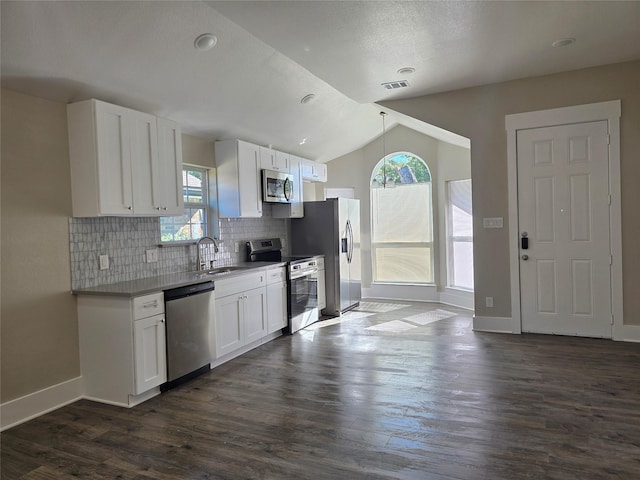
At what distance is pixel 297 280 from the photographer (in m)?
5.48

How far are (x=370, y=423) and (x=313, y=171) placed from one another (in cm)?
461

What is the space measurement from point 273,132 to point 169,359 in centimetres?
310

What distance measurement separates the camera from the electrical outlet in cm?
407

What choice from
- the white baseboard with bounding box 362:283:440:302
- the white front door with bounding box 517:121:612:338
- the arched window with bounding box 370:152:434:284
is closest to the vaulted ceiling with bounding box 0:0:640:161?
the white front door with bounding box 517:121:612:338

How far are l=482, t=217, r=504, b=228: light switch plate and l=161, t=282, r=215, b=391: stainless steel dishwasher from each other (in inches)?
124

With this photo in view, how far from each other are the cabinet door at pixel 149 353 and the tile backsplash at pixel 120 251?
63 cm

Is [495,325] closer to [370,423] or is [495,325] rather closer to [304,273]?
[304,273]

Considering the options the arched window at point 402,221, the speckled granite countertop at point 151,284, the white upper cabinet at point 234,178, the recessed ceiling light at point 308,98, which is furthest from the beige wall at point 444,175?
the speckled granite countertop at point 151,284

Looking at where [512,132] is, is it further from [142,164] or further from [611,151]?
[142,164]

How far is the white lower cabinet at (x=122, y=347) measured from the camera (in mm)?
3236

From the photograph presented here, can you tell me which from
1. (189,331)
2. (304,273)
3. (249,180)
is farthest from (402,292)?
(189,331)

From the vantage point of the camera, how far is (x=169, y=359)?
3510mm

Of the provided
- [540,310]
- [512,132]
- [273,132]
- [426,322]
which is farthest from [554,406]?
[273,132]

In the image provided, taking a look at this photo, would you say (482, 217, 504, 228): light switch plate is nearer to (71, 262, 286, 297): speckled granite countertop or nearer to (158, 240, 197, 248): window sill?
(71, 262, 286, 297): speckled granite countertop
